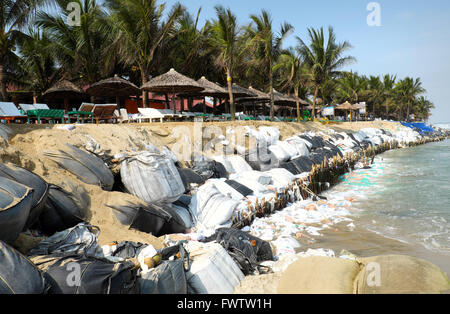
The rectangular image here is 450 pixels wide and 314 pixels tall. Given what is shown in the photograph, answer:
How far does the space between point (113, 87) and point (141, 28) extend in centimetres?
370

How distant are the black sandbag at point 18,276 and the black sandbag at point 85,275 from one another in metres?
0.12

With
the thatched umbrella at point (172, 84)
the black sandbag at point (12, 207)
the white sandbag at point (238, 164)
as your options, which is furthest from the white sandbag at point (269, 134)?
the black sandbag at point (12, 207)

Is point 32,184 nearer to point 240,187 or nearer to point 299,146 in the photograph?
point 240,187

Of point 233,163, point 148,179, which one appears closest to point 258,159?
point 233,163

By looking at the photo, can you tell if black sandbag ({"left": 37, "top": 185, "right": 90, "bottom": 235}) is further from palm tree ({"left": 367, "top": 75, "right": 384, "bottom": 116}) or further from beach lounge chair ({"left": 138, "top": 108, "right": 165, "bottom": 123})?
palm tree ({"left": 367, "top": 75, "right": 384, "bottom": 116})

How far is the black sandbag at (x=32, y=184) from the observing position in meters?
2.78

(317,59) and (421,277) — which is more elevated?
(317,59)

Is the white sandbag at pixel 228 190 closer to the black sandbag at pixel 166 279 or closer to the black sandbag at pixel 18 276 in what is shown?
the black sandbag at pixel 166 279

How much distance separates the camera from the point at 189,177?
567 cm

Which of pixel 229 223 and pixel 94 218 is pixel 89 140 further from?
pixel 229 223
